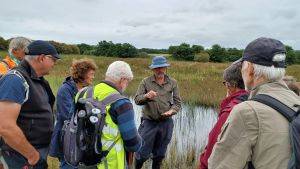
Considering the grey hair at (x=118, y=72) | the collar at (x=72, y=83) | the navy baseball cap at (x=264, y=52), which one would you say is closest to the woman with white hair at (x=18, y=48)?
the collar at (x=72, y=83)

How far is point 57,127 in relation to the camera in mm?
4105

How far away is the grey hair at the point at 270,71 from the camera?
2262mm

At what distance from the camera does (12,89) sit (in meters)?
3.29

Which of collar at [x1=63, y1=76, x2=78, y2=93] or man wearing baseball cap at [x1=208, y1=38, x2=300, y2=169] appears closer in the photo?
man wearing baseball cap at [x1=208, y1=38, x2=300, y2=169]

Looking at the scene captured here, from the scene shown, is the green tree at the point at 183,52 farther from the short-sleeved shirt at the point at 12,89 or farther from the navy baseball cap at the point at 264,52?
the navy baseball cap at the point at 264,52

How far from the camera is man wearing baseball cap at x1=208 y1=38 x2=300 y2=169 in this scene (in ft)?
6.96

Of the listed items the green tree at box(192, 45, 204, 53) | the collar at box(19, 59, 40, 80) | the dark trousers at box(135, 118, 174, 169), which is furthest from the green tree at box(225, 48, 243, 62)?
the collar at box(19, 59, 40, 80)

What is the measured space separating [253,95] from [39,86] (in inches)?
84.3

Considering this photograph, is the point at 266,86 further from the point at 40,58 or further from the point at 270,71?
the point at 40,58

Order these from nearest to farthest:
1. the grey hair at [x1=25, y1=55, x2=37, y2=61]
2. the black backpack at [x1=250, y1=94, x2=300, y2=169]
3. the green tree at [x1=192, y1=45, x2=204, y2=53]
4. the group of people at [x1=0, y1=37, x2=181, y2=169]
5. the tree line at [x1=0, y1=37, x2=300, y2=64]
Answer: the black backpack at [x1=250, y1=94, x2=300, y2=169], the group of people at [x1=0, y1=37, x2=181, y2=169], the grey hair at [x1=25, y1=55, x2=37, y2=61], the tree line at [x1=0, y1=37, x2=300, y2=64], the green tree at [x1=192, y1=45, x2=204, y2=53]

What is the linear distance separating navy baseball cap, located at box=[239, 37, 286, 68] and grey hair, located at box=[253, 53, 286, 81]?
2cm

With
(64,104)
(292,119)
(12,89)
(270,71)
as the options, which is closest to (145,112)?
(64,104)

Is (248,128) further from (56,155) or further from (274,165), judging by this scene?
(56,155)

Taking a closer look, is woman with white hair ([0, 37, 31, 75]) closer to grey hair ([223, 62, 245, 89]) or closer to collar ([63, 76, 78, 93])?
collar ([63, 76, 78, 93])
